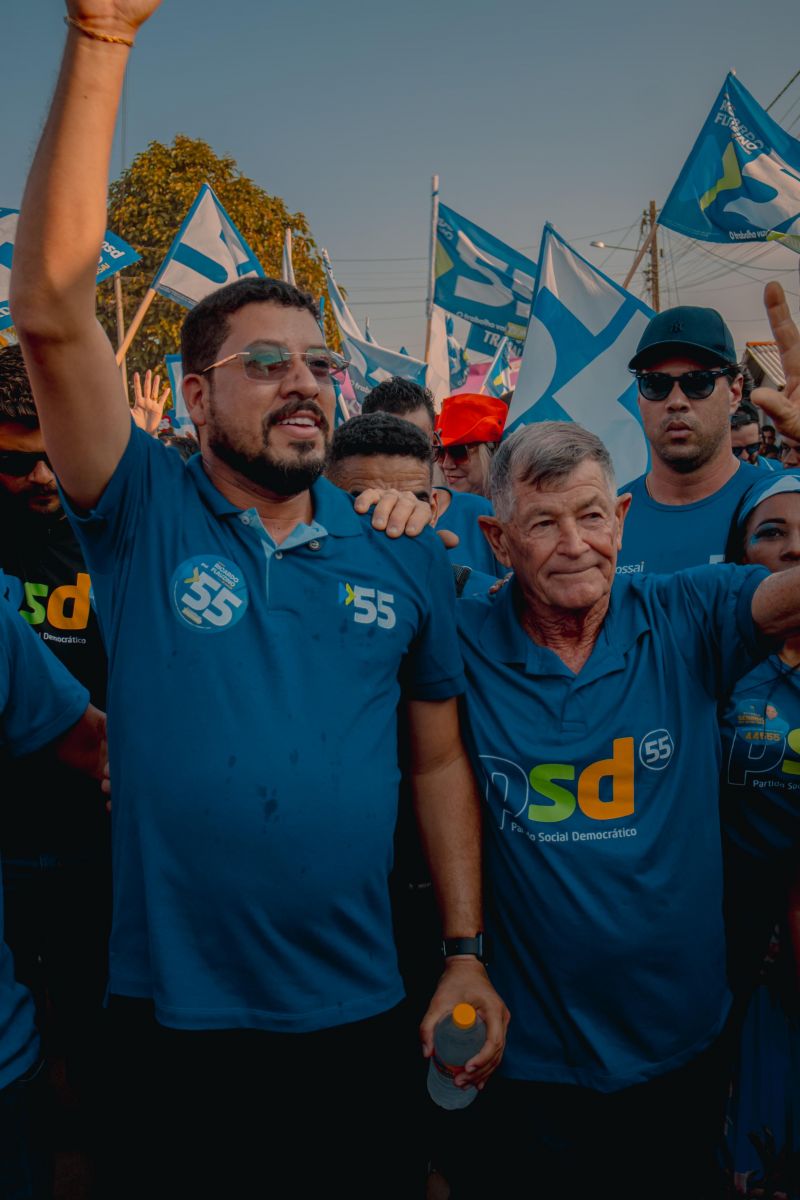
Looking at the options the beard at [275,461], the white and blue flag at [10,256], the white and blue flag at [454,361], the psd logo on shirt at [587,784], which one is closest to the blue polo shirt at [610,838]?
the psd logo on shirt at [587,784]

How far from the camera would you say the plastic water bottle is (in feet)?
6.47

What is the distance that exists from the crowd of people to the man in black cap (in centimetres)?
81

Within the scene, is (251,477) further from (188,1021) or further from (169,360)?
(169,360)

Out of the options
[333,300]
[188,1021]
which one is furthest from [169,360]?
[188,1021]

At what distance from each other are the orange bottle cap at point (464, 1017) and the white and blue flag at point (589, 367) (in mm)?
3188

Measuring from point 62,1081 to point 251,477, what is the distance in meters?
2.67

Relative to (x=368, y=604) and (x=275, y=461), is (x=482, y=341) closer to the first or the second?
(x=275, y=461)

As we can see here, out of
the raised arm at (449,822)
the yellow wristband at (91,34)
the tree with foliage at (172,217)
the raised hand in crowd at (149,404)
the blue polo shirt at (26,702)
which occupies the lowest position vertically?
the raised arm at (449,822)

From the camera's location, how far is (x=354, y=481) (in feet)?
10.2

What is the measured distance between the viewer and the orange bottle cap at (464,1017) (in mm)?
1972

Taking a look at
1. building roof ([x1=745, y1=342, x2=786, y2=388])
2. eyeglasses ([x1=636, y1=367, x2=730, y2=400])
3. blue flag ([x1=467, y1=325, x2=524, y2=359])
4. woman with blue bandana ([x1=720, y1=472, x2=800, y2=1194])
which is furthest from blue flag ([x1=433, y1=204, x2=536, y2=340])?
building roof ([x1=745, y1=342, x2=786, y2=388])

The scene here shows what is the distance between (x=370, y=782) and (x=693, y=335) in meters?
2.54

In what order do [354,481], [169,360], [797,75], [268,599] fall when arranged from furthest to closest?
[797,75] < [169,360] < [354,481] < [268,599]

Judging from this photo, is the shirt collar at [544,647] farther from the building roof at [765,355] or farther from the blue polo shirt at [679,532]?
the building roof at [765,355]
